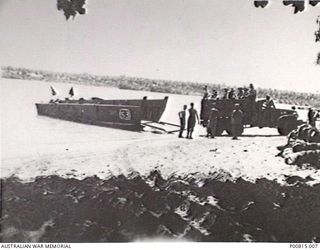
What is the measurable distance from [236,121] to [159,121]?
1.01 ft

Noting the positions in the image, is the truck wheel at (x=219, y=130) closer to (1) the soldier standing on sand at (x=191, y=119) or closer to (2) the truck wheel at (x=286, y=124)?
(1) the soldier standing on sand at (x=191, y=119)

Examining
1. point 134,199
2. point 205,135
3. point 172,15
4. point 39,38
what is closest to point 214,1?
point 172,15

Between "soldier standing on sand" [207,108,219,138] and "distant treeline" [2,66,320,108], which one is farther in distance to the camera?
"soldier standing on sand" [207,108,219,138]

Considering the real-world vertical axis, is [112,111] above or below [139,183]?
above

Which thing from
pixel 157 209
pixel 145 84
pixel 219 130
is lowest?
pixel 157 209

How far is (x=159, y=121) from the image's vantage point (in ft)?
7.35

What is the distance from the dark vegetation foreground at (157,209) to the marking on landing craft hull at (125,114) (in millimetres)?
225

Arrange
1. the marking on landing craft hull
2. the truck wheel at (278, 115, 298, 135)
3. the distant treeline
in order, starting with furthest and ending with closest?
1. the truck wheel at (278, 115, 298, 135)
2. the marking on landing craft hull
3. the distant treeline

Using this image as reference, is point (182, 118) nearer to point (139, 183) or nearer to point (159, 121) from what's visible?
point (159, 121)

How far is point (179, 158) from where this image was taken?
7.30 feet

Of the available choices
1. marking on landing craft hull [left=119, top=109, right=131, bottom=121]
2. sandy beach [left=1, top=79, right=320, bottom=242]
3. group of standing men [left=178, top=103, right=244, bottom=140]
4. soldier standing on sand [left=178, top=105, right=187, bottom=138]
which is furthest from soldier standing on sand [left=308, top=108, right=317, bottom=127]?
marking on landing craft hull [left=119, top=109, right=131, bottom=121]

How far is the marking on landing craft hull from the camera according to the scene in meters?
2.21

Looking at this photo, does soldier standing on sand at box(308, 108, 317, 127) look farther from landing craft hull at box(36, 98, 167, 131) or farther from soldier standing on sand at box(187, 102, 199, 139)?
landing craft hull at box(36, 98, 167, 131)

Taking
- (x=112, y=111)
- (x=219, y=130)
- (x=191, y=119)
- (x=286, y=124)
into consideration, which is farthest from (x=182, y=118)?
(x=286, y=124)
